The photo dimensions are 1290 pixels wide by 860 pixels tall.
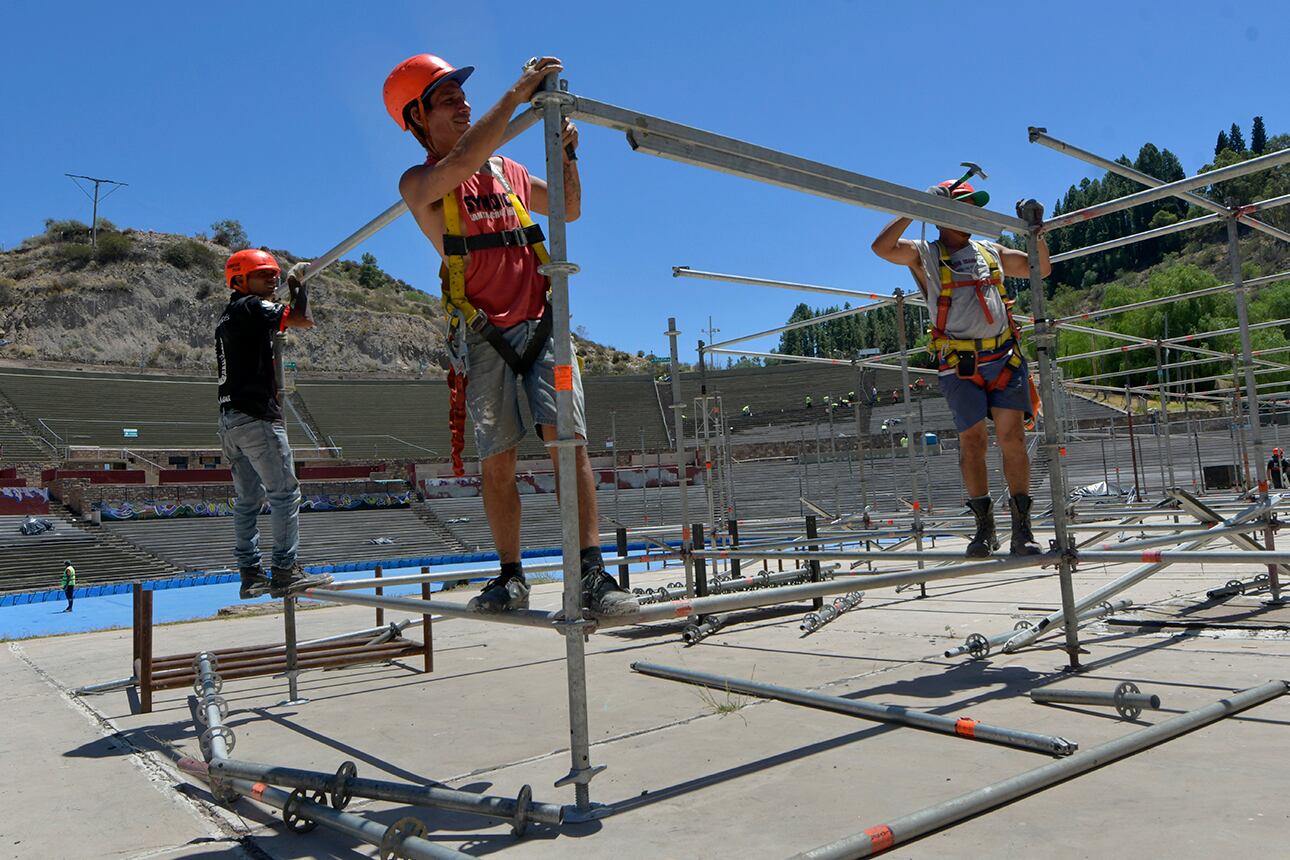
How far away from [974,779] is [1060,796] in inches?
9.8

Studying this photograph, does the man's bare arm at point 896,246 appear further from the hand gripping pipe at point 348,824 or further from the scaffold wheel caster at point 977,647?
the hand gripping pipe at point 348,824

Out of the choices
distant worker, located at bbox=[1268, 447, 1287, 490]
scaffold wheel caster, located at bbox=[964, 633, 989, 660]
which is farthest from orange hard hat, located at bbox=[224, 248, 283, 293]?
distant worker, located at bbox=[1268, 447, 1287, 490]

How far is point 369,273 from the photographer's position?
376 feet

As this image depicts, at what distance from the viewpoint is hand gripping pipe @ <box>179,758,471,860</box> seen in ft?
6.62

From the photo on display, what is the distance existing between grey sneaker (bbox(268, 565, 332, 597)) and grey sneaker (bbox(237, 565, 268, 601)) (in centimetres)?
5

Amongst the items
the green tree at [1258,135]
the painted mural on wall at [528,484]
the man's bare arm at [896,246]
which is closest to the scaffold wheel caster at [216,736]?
the man's bare arm at [896,246]

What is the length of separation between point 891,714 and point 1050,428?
5.92 feet

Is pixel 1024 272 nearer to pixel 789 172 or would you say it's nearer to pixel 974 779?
pixel 789 172

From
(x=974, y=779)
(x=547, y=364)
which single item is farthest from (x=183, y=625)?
(x=974, y=779)

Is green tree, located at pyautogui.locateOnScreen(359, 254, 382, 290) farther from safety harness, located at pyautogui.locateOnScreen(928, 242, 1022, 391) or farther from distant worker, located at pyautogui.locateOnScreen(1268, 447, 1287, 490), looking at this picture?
safety harness, located at pyautogui.locateOnScreen(928, 242, 1022, 391)

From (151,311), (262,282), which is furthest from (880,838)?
(151,311)

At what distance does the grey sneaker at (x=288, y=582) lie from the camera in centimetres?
447

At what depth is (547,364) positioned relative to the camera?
9.64ft

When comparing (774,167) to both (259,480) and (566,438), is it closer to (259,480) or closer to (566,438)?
(566,438)
